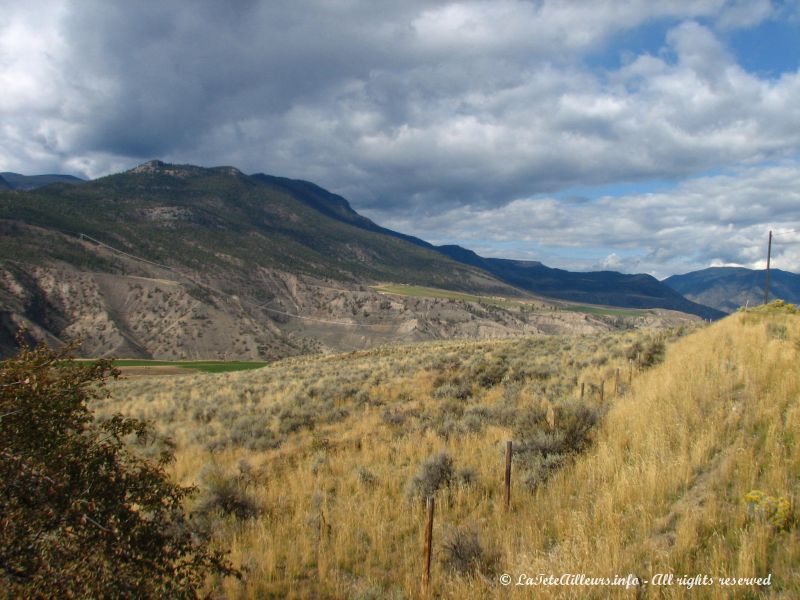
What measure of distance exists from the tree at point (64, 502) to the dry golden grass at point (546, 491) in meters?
1.81

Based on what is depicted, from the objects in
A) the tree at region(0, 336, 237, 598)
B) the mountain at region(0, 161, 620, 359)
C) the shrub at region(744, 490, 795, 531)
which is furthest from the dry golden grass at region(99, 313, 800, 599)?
the mountain at region(0, 161, 620, 359)

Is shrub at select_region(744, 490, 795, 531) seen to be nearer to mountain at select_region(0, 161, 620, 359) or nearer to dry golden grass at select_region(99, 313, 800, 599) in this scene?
dry golden grass at select_region(99, 313, 800, 599)

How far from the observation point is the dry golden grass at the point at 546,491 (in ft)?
14.2

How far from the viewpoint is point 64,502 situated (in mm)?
3729

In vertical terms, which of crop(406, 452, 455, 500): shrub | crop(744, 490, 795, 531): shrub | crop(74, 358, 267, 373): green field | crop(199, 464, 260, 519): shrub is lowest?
crop(74, 358, 267, 373): green field

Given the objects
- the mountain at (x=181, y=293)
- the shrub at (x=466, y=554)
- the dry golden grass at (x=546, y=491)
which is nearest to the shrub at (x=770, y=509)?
the dry golden grass at (x=546, y=491)

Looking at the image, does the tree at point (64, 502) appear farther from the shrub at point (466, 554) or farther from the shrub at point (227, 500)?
the shrub at point (227, 500)

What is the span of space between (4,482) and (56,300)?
94646 mm

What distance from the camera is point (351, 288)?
132m

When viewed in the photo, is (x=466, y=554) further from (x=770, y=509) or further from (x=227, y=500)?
(x=227, y=500)

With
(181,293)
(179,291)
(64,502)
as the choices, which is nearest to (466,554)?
(64,502)

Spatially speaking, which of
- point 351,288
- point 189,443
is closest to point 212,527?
point 189,443

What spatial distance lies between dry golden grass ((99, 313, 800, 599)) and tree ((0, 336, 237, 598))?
181 cm

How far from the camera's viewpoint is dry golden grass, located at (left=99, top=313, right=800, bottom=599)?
4332 mm
